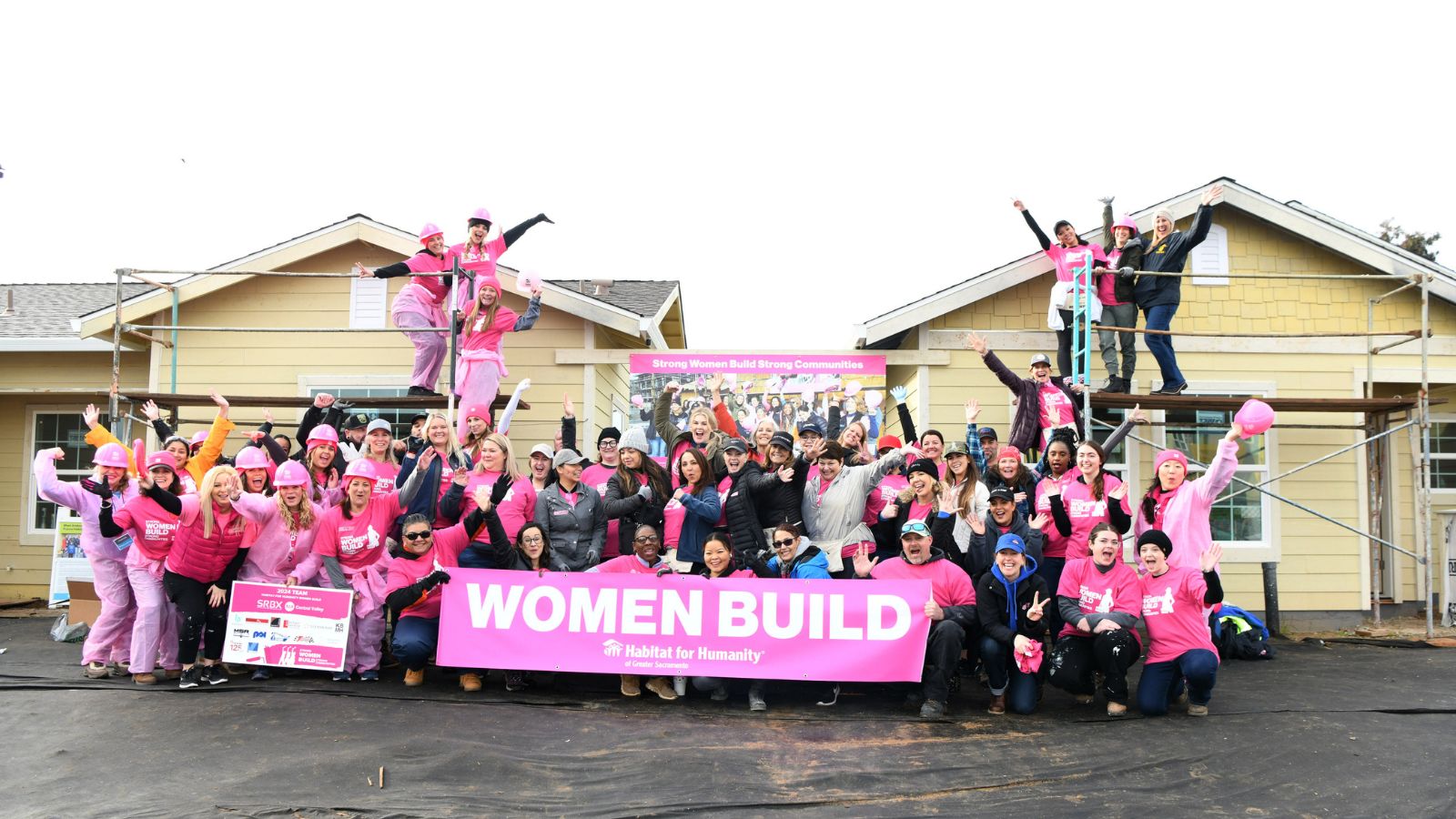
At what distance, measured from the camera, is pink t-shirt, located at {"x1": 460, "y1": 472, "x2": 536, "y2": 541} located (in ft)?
26.3

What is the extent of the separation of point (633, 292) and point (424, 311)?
359 cm

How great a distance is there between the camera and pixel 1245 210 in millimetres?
11406

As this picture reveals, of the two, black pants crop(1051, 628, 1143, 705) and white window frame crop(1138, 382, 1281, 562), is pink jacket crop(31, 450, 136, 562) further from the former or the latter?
white window frame crop(1138, 382, 1281, 562)

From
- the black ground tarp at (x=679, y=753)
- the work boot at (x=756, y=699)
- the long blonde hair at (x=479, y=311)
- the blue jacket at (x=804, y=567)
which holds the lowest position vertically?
the black ground tarp at (x=679, y=753)

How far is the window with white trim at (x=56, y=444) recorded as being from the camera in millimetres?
12844

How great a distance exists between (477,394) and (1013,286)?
5643mm

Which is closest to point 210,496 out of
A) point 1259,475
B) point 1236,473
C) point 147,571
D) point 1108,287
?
point 147,571

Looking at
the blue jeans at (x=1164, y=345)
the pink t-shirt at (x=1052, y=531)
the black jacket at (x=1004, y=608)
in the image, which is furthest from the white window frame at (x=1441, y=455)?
the black jacket at (x=1004, y=608)

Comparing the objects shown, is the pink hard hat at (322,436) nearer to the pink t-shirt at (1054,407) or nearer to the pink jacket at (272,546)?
the pink jacket at (272,546)

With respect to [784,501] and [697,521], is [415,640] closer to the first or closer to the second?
[697,521]

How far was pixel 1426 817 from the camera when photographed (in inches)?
211

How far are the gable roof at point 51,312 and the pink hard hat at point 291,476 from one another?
4.35 m

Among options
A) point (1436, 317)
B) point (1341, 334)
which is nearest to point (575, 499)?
point (1341, 334)

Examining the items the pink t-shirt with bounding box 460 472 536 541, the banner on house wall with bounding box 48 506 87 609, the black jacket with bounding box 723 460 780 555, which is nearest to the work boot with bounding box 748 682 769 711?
the black jacket with bounding box 723 460 780 555
